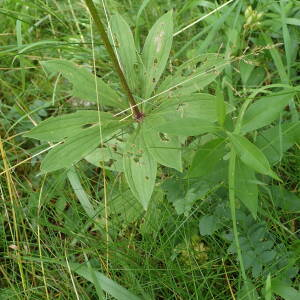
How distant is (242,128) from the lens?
186 cm

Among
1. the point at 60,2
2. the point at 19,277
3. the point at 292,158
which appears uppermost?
the point at 60,2

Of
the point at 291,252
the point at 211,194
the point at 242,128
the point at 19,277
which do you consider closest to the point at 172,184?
the point at 211,194

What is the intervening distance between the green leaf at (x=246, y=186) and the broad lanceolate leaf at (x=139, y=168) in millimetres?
423

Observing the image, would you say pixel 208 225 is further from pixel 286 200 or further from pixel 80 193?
pixel 80 193

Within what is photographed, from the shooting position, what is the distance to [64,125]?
93.4 inches

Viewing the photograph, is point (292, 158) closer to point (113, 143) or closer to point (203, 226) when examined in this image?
point (203, 226)

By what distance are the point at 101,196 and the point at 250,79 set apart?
108 centimetres

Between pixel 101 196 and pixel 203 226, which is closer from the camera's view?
pixel 203 226

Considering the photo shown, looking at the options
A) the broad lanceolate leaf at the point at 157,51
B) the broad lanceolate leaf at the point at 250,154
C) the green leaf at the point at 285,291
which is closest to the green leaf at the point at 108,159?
the broad lanceolate leaf at the point at 157,51

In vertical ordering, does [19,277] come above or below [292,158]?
below

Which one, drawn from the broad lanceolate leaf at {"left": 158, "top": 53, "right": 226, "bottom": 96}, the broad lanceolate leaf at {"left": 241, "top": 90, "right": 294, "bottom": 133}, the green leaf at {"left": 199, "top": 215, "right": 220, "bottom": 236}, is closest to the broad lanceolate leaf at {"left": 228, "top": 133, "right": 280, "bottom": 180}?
the broad lanceolate leaf at {"left": 241, "top": 90, "right": 294, "bottom": 133}

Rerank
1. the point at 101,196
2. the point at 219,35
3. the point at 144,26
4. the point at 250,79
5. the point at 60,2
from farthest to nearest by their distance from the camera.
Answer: the point at 60,2 < the point at 144,26 < the point at 219,35 < the point at 250,79 < the point at 101,196

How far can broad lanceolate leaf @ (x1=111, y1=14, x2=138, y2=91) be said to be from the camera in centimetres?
251

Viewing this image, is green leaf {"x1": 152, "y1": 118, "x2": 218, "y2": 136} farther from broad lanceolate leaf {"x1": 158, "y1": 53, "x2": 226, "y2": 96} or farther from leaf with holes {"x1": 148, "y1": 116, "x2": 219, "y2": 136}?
broad lanceolate leaf {"x1": 158, "y1": 53, "x2": 226, "y2": 96}
